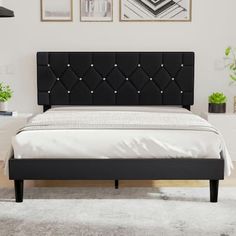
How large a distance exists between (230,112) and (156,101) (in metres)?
0.95

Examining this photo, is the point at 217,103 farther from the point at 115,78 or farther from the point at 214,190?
the point at 214,190

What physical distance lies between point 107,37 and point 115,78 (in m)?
0.53

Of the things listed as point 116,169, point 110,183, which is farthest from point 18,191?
point 110,183

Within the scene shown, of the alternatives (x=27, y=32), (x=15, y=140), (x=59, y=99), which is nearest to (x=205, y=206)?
(x=15, y=140)

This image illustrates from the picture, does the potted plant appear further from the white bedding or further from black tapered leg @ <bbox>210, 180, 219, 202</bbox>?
black tapered leg @ <bbox>210, 180, 219, 202</bbox>

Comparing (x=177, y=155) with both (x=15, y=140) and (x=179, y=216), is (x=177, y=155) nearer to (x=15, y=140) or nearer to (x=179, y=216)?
(x=179, y=216)

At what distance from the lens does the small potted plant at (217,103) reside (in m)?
5.61

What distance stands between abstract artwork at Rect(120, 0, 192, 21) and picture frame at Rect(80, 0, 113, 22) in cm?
16

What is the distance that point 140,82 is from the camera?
5.78m

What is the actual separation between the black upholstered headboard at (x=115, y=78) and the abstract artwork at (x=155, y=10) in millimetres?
443

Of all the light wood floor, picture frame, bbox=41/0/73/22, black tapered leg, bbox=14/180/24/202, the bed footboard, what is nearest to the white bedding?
the bed footboard

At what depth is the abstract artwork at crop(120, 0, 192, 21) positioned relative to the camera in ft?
19.1

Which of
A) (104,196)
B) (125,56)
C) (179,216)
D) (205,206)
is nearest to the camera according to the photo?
(179,216)

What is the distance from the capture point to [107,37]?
5.88m
